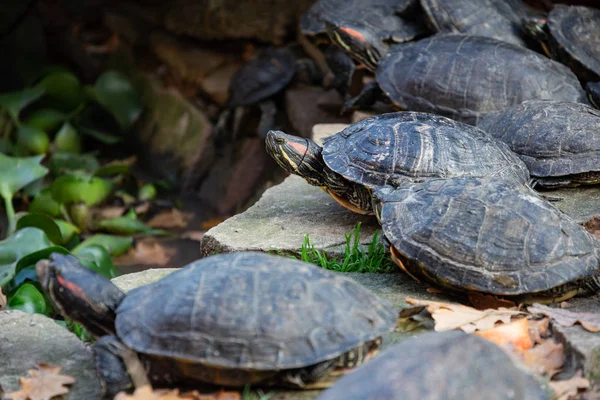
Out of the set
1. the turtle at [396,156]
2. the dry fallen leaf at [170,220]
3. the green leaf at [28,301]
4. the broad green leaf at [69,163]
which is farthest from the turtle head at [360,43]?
the green leaf at [28,301]

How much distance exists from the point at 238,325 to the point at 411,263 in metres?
1.15

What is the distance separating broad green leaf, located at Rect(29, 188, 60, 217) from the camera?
682 cm

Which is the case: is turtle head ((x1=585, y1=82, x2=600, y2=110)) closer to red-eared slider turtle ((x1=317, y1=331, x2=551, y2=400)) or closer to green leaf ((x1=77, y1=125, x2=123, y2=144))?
red-eared slider turtle ((x1=317, y1=331, x2=551, y2=400))

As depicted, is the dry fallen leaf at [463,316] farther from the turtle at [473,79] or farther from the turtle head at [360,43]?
the turtle head at [360,43]

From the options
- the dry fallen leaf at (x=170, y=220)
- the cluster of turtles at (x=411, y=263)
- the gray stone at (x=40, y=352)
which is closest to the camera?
the cluster of turtles at (x=411, y=263)

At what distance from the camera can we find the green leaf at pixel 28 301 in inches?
170

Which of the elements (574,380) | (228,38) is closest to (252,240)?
(574,380)

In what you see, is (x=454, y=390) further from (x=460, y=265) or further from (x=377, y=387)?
(x=460, y=265)

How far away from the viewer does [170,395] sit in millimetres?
2629

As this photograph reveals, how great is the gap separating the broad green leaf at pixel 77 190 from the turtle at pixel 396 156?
332 cm

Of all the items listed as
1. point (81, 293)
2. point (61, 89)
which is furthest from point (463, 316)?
point (61, 89)

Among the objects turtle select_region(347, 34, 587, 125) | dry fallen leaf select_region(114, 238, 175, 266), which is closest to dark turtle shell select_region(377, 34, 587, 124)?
turtle select_region(347, 34, 587, 125)

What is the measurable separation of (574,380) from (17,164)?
5194 mm

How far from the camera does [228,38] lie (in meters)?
9.08
